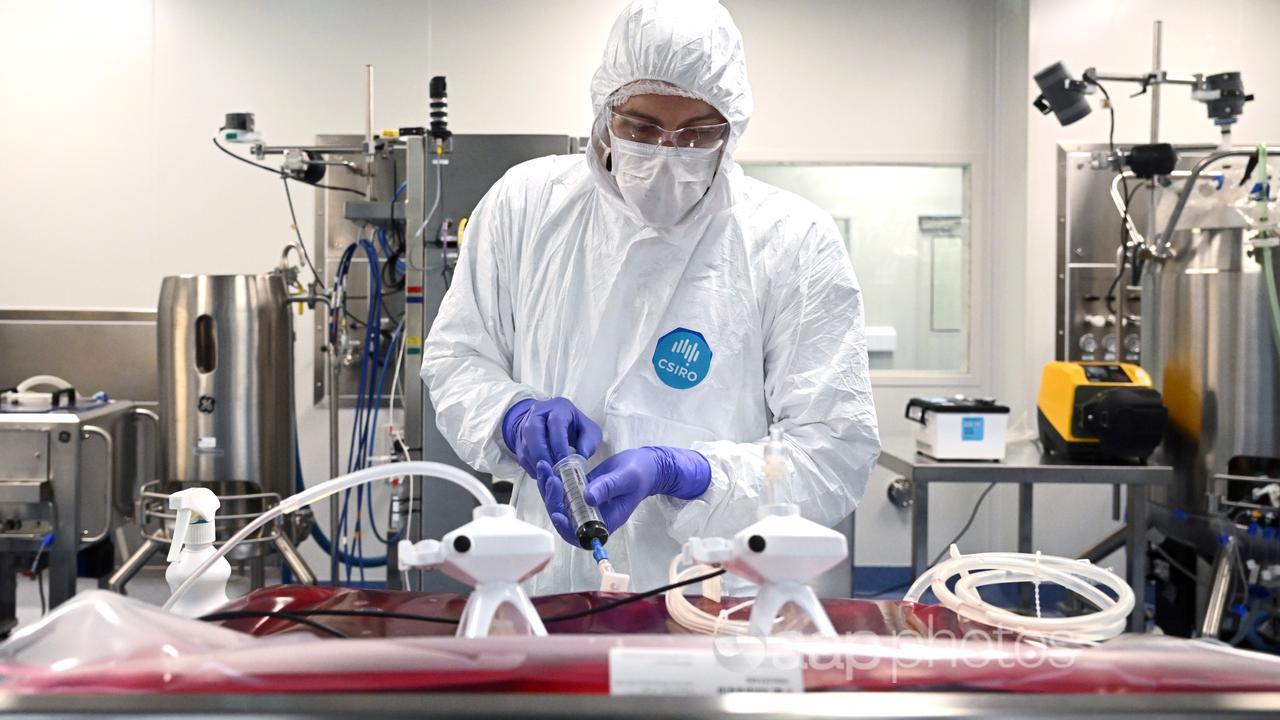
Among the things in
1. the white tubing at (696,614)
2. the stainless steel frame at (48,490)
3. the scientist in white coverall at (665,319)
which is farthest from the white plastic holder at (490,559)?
the stainless steel frame at (48,490)

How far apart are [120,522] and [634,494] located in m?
2.61

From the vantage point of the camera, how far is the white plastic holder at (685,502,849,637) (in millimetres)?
657

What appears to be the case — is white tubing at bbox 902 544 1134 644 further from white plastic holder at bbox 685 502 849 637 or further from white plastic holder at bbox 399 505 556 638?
white plastic holder at bbox 399 505 556 638

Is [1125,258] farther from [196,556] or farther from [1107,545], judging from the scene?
[196,556]

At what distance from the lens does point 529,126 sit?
359 centimetres

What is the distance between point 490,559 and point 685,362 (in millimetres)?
711

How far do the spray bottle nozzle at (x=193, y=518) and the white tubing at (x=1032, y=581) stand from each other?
649mm

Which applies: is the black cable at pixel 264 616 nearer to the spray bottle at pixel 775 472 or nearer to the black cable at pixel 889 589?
the spray bottle at pixel 775 472

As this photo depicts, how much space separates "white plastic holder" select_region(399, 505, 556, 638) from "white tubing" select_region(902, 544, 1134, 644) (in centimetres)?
42

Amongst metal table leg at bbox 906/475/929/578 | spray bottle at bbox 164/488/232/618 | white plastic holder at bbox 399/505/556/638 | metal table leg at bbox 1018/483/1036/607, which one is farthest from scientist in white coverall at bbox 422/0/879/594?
metal table leg at bbox 1018/483/1036/607

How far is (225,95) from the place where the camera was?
3508 mm

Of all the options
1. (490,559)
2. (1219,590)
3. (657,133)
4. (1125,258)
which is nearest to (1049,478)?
(1219,590)

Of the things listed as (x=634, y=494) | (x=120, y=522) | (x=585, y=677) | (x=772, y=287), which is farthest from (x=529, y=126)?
(x=585, y=677)

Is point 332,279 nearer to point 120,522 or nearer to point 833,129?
point 120,522
